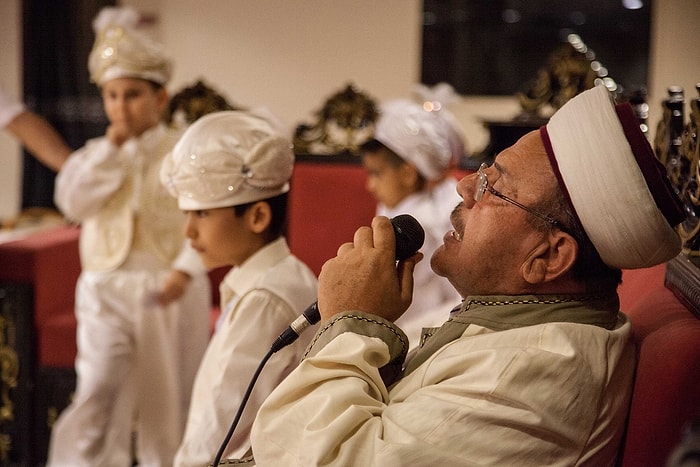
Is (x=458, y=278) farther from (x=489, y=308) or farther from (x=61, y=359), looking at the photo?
(x=61, y=359)

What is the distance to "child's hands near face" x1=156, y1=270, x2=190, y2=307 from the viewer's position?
3354mm

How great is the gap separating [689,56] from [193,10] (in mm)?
3631

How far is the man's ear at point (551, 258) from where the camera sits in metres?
1.48

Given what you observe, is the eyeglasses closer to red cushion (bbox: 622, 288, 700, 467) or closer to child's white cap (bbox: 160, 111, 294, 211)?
red cushion (bbox: 622, 288, 700, 467)

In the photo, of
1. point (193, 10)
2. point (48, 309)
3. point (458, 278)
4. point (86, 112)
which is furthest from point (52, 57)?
point (458, 278)

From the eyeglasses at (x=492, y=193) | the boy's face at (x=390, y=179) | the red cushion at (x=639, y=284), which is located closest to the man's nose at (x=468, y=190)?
the eyeglasses at (x=492, y=193)

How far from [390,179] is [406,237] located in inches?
81.2

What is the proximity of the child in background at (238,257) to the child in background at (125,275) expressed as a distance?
1.27 meters

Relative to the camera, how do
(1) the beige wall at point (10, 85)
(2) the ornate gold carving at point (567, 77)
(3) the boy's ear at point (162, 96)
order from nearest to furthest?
1. (2) the ornate gold carving at point (567, 77)
2. (3) the boy's ear at point (162, 96)
3. (1) the beige wall at point (10, 85)

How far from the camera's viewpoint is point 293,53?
22.9ft

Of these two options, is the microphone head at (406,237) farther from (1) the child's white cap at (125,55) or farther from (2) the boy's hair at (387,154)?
(1) the child's white cap at (125,55)

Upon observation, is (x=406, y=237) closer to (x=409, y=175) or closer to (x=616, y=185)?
(x=616, y=185)

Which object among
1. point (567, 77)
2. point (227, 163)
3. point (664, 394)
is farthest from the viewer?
point (567, 77)

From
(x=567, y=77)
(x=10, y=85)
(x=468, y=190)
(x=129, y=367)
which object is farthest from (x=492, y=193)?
(x=10, y=85)
